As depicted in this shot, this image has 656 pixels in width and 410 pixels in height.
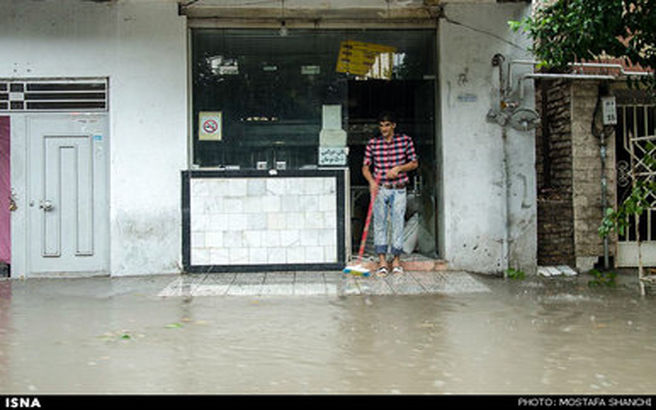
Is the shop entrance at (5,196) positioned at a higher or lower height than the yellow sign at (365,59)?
lower

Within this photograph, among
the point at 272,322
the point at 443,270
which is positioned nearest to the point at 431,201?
the point at 443,270

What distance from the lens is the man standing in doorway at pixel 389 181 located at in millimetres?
9797

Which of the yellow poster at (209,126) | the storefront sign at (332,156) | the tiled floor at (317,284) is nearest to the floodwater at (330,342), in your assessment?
the tiled floor at (317,284)

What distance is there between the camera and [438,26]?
10.2 m

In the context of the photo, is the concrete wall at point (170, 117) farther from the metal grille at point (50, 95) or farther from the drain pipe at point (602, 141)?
the drain pipe at point (602, 141)

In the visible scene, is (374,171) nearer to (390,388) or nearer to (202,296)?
(202,296)

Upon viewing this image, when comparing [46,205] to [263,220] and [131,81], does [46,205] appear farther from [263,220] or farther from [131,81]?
[263,220]

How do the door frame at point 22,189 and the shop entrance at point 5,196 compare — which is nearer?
the door frame at point 22,189

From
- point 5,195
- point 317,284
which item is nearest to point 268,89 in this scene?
point 317,284

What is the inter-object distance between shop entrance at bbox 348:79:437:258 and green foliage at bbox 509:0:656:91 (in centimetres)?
276

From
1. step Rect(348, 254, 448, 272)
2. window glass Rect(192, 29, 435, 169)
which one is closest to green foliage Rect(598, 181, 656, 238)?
step Rect(348, 254, 448, 272)

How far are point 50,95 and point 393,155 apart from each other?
4844 mm

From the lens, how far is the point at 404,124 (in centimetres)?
1073

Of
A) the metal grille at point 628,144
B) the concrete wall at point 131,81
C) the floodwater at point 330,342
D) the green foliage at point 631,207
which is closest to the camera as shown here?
the floodwater at point 330,342
